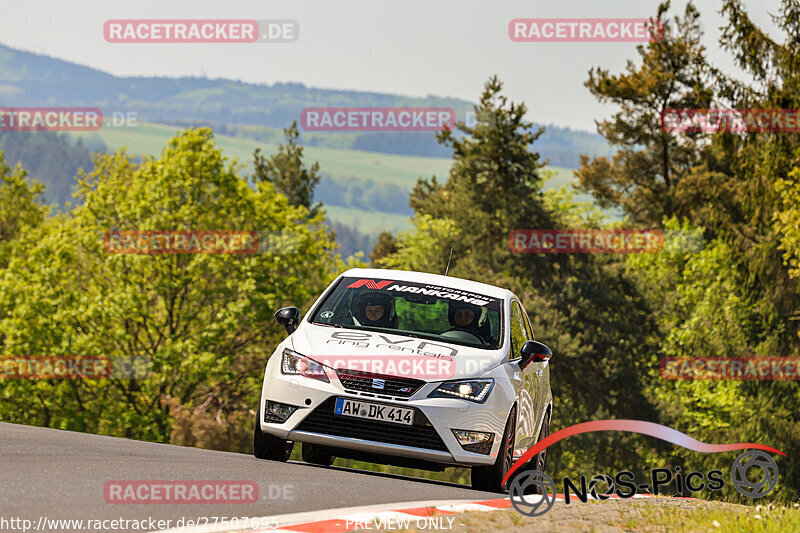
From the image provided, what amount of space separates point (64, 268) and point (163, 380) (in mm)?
6189

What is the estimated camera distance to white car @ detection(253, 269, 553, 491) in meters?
9.47

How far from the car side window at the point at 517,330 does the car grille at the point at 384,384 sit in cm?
135

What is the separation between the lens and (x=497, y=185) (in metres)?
51.5

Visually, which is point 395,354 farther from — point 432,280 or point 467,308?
point 432,280

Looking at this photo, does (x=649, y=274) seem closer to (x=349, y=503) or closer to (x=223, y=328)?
(x=223, y=328)

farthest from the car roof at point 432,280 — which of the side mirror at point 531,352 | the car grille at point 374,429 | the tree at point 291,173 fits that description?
the tree at point 291,173

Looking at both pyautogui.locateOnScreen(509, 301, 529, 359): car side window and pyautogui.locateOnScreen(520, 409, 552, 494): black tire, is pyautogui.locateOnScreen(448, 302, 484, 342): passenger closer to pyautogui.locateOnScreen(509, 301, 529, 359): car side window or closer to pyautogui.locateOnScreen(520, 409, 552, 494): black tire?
pyautogui.locateOnScreen(509, 301, 529, 359): car side window

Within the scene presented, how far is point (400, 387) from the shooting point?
9.48 m

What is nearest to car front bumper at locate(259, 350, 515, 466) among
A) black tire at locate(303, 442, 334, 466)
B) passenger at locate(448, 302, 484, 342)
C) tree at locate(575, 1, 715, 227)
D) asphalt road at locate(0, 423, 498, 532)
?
asphalt road at locate(0, 423, 498, 532)

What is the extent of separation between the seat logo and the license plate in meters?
1.79

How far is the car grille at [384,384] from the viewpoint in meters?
9.48

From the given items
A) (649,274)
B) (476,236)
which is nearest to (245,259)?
(476,236)

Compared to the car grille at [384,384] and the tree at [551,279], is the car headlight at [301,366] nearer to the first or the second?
the car grille at [384,384]

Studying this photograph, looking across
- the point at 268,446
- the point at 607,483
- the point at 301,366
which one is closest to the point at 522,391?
the point at 301,366
